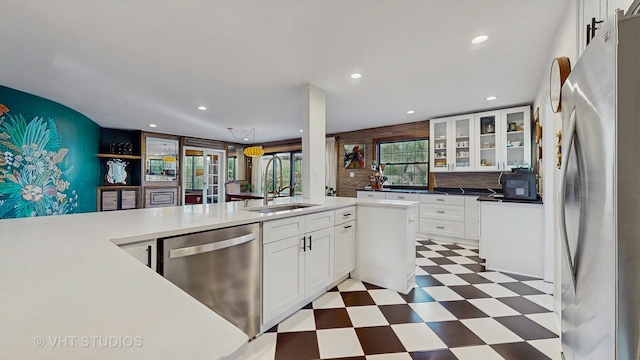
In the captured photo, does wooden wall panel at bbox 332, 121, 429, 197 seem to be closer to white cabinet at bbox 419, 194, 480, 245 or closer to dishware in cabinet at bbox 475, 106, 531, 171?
dishware in cabinet at bbox 475, 106, 531, 171

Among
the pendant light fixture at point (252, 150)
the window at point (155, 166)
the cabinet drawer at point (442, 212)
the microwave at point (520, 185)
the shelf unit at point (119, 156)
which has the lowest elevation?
the cabinet drawer at point (442, 212)

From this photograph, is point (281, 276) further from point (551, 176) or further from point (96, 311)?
point (551, 176)

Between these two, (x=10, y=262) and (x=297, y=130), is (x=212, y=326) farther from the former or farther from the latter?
(x=297, y=130)

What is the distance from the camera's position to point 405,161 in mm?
5258

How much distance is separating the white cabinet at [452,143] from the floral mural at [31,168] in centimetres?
612

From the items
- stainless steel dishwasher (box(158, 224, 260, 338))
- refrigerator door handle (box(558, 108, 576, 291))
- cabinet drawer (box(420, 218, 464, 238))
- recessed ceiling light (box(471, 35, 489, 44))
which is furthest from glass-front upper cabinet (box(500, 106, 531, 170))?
stainless steel dishwasher (box(158, 224, 260, 338))

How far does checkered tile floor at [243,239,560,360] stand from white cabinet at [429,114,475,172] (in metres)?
2.16

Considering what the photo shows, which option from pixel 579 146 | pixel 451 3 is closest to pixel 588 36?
pixel 451 3

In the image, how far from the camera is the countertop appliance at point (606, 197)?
0.61 metres

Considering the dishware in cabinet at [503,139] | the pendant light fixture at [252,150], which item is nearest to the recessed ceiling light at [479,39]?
the dishware in cabinet at [503,139]

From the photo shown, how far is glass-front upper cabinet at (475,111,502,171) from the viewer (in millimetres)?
3975

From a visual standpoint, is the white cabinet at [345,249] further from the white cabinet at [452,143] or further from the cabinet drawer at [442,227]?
the white cabinet at [452,143]

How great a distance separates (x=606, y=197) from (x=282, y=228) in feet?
5.24

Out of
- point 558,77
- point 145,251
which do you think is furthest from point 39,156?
point 558,77
